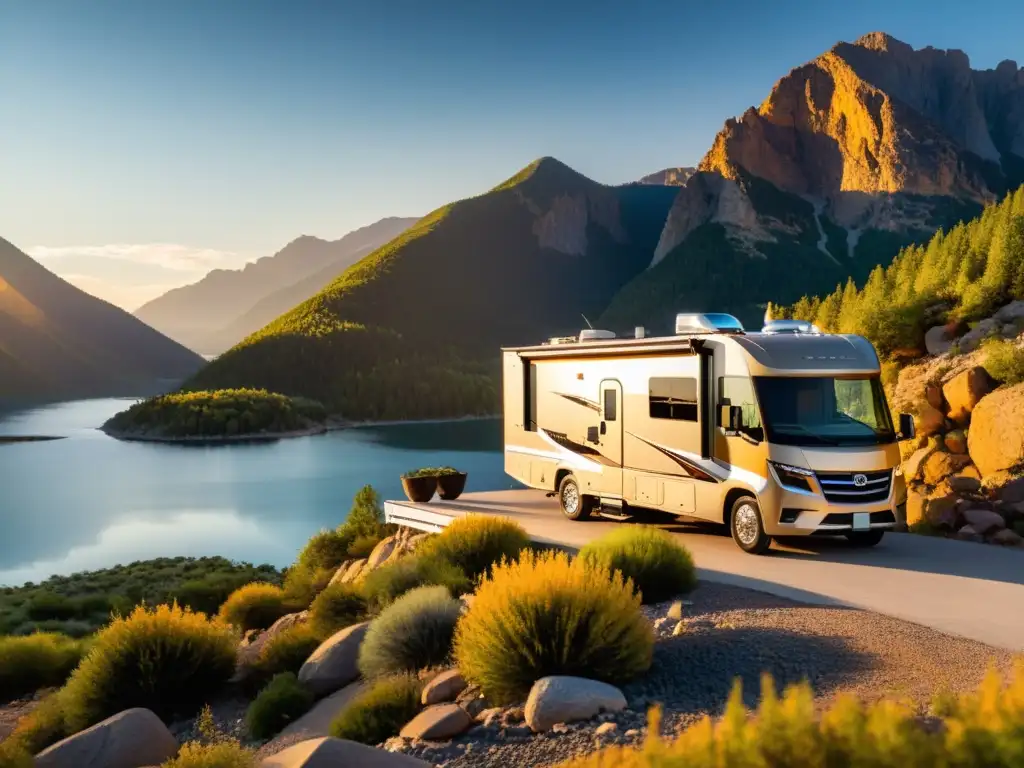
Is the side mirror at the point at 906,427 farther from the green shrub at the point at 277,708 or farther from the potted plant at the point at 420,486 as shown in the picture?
the potted plant at the point at 420,486

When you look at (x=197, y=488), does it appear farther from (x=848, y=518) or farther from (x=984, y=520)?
(x=848, y=518)

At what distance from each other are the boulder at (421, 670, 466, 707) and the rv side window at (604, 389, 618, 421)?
7276mm

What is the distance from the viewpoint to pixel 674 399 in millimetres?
13164

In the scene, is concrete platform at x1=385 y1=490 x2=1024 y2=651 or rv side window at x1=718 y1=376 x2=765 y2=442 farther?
rv side window at x1=718 y1=376 x2=765 y2=442

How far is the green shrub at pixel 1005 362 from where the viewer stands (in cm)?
1791

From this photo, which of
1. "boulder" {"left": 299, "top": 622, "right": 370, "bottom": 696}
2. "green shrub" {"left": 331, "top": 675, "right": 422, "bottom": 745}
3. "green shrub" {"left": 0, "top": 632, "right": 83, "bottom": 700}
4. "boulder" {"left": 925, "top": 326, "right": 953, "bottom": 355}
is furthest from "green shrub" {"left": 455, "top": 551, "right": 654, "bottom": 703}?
"boulder" {"left": 925, "top": 326, "right": 953, "bottom": 355}

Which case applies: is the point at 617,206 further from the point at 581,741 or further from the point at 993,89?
the point at 581,741

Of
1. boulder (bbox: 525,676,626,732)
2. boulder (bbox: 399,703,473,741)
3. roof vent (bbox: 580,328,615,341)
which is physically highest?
roof vent (bbox: 580,328,615,341)

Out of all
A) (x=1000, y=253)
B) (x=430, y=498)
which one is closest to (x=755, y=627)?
(x=430, y=498)

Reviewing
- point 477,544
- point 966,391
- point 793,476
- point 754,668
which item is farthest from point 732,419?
point 966,391

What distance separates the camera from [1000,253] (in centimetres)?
2147

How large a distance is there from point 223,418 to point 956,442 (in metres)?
94.7

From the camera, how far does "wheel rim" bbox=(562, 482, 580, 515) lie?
15.6m

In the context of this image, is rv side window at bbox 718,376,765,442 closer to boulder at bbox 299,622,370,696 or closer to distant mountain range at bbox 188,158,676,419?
boulder at bbox 299,622,370,696
